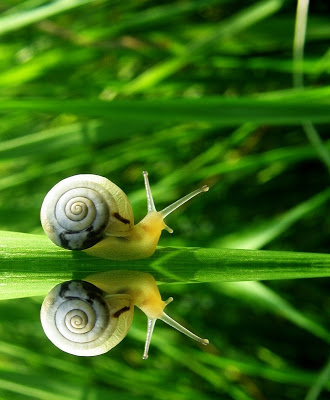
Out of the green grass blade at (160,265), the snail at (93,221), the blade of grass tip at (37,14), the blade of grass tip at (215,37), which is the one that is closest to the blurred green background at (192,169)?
the blade of grass tip at (215,37)

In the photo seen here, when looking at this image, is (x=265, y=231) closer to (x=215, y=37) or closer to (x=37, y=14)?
(x=215, y=37)

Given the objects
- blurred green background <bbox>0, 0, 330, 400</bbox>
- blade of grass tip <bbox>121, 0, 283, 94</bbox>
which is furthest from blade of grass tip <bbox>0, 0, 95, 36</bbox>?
blade of grass tip <bbox>121, 0, 283, 94</bbox>

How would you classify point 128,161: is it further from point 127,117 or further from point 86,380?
point 86,380

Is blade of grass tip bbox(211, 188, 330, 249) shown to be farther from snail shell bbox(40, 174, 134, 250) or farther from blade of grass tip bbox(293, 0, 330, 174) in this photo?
snail shell bbox(40, 174, 134, 250)

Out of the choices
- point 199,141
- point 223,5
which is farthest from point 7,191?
point 223,5

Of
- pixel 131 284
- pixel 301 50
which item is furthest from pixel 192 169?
pixel 131 284

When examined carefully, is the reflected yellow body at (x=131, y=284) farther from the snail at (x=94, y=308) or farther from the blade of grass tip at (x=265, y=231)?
the blade of grass tip at (x=265, y=231)
